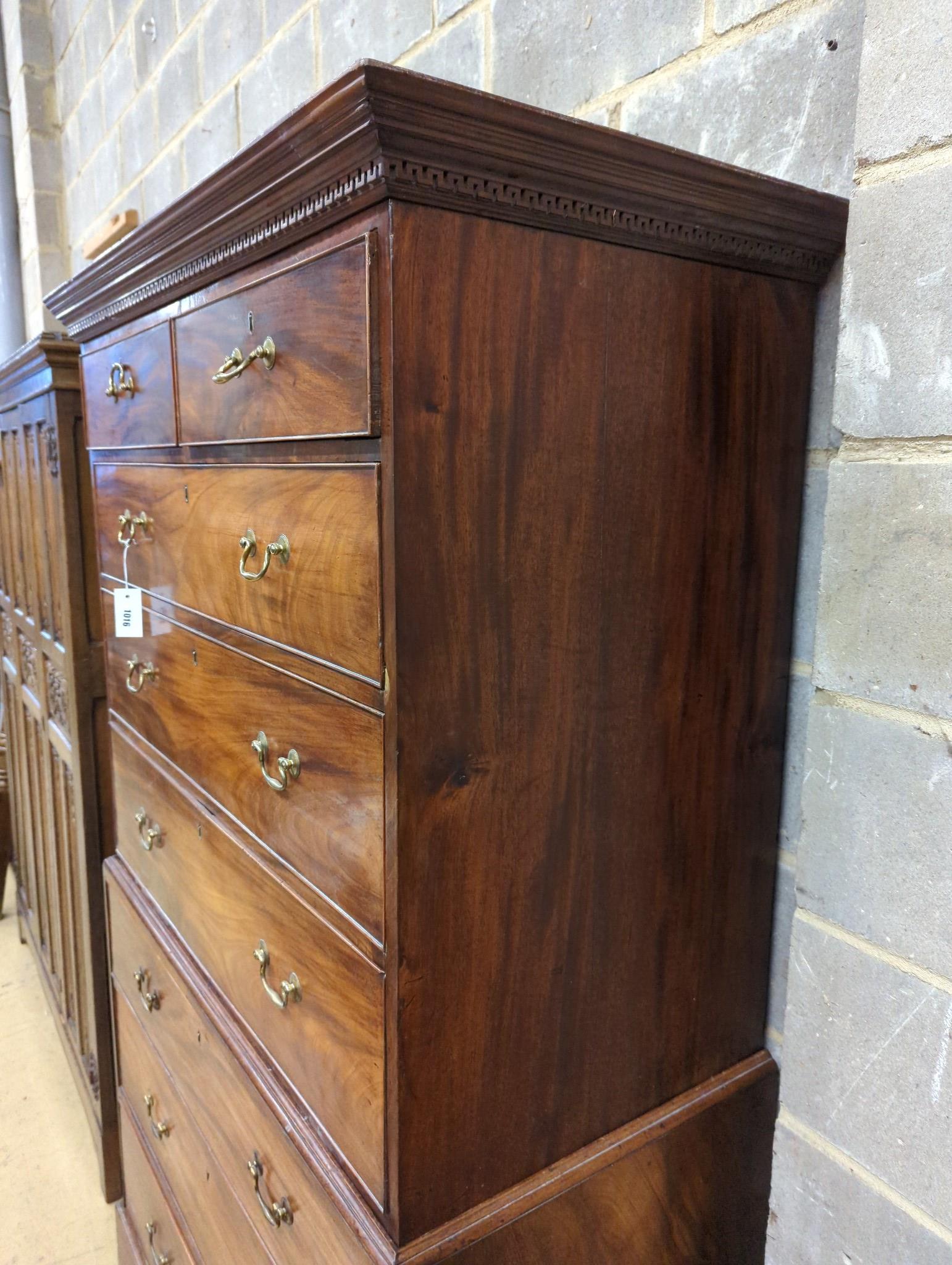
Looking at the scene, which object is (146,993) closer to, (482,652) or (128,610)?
(128,610)

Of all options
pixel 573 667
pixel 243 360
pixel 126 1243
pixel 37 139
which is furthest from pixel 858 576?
pixel 37 139

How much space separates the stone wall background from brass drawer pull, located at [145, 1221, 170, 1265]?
921 millimetres

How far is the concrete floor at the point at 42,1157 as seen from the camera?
1689mm

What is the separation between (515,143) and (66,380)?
1.13 metres

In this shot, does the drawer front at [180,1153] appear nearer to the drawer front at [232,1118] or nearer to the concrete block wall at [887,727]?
the drawer front at [232,1118]

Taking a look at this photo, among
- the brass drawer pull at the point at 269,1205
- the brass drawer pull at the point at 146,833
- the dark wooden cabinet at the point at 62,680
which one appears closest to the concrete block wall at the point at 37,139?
the dark wooden cabinet at the point at 62,680

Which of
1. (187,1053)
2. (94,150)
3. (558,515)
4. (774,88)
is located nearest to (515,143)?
(558,515)

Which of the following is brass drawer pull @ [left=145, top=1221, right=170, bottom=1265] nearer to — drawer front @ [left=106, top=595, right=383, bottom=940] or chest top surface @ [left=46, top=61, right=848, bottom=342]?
drawer front @ [left=106, top=595, right=383, bottom=940]

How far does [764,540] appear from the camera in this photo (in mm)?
845

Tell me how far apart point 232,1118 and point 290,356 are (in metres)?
0.82

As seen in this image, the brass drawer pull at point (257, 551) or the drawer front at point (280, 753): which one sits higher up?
the brass drawer pull at point (257, 551)

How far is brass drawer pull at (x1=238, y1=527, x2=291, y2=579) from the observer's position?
750 millimetres

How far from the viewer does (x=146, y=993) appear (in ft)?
4.11

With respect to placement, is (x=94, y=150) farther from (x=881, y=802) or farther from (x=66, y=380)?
(x=881, y=802)
